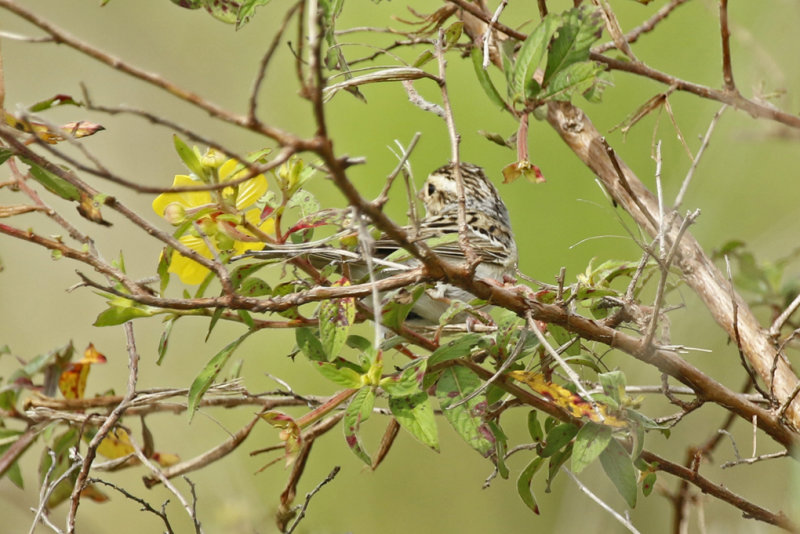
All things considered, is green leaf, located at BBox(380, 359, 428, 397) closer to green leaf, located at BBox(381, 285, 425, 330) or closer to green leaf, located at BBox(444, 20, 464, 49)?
green leaf, located at BBox(381, 285, 425, 330)

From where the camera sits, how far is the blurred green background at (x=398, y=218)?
224cm

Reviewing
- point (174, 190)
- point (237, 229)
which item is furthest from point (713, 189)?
point (174, 190)

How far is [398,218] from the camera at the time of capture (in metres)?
2.97

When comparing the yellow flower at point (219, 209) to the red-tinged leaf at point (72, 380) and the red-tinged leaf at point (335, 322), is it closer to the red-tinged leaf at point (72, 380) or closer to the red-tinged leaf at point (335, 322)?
the red-tinged leaf at point (335, 322)

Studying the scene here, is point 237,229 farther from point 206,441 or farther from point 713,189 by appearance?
point 206,441

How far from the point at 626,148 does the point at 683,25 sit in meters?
0.55

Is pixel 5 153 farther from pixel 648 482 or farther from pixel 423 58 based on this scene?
pixel 648 482

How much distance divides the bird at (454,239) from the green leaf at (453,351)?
0.47ft

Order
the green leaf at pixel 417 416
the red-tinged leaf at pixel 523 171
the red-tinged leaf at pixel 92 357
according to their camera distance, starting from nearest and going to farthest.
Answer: the green leaf at pixel 417 416
the red-tinged leaf at pixel 523 171
the red-tinged leaf at pixel 92 357

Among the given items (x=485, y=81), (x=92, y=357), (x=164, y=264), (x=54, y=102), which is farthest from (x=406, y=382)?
(x=92, y=357)

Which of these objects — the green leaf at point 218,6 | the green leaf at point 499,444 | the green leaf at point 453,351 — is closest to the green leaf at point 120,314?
the green leaf at point 453,351

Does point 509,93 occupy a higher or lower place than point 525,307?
higher

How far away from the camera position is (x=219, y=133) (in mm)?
3520

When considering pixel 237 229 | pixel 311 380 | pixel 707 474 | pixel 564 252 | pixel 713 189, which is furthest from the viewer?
pixel 311 380
